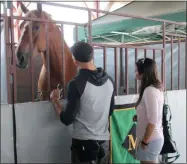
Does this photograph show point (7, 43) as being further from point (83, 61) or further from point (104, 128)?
point (104, 128)

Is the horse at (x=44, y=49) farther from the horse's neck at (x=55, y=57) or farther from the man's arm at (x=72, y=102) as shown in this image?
the man's arm at (x=72, y=102)

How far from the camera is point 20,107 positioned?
1.87 m

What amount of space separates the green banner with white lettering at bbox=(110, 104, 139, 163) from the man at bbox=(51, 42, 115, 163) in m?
0.57

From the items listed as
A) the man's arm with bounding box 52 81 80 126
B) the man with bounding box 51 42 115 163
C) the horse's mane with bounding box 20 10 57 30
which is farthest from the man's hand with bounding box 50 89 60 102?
the horse's mane with bounding box 20 10 57 30

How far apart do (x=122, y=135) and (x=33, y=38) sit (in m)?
1.21

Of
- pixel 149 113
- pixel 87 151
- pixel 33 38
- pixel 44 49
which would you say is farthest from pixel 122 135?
pixel 33 38

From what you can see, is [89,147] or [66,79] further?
[66,79]

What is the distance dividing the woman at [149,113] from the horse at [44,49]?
67 centimetres

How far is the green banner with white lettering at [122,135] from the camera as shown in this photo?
8.17 feet

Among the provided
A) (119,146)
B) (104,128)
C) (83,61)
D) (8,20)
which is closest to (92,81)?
(83,61)

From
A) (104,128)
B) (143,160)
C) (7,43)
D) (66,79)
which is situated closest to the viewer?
(7,43)

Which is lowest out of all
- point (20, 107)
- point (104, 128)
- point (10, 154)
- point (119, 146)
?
point (119, 146)

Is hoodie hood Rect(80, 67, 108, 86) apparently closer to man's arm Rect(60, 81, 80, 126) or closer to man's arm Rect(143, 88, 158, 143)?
man's arm Rect(60, 81, 80, 126)

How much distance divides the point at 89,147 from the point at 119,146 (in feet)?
2.54
